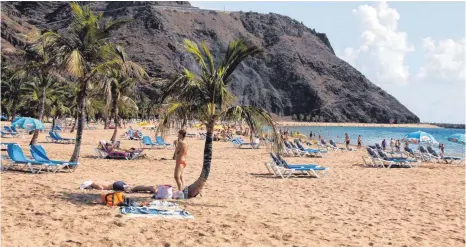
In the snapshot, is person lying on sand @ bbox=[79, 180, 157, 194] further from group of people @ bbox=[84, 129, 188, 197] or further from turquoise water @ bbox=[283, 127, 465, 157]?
turquoise water @ bbox=[283, 127, 465, 157]

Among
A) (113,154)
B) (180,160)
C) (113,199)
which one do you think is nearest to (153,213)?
(113,199)

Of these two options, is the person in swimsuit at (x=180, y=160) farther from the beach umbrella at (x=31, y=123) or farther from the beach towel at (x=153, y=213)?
the beach umbrella at (x=31, y=123)

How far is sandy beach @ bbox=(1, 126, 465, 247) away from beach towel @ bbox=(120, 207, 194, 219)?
0.66ft

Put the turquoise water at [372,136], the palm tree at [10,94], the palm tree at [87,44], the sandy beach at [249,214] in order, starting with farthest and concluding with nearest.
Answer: the palm tree at [10,94], the turquoise water at [372,136], the palm tree at [87,44], the sandy beach at [249,214]

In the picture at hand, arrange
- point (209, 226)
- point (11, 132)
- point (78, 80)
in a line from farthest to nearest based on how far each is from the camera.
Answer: point (11, 132) < point (78, 80) < point (209, 226)

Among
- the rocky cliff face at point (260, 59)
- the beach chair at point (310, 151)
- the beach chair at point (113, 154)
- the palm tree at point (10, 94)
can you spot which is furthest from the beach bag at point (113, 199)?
the rocky cliff face at point (260, 59)

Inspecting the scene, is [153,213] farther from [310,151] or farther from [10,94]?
[10,94]

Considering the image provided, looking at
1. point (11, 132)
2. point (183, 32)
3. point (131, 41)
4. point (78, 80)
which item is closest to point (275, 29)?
point (183, 32)

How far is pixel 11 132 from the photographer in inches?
1073

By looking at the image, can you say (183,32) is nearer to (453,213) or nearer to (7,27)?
(7,27)

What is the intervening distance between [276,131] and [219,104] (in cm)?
124

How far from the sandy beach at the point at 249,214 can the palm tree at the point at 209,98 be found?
159 centimetres

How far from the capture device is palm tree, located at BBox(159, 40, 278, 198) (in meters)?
8.53

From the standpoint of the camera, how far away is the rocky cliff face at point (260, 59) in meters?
134
